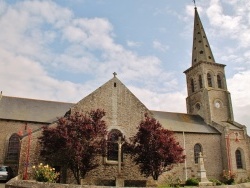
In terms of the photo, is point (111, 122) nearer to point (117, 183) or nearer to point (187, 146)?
point (117, 183)

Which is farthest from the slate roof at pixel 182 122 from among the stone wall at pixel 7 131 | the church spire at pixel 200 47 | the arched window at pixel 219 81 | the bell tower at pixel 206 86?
the stone wall at pixel 7 131

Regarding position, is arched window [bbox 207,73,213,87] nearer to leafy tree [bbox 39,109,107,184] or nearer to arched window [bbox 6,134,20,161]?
leafy tree [bbox 39,109,107,184]

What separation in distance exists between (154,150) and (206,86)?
18861mm

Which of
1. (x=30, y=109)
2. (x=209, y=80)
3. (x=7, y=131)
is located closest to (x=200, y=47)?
(x=209, y=80)

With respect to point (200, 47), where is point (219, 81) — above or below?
below

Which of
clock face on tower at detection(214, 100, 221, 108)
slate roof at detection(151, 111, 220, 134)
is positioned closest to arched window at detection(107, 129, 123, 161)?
slate roof at detection(151, 111, 220, 134)

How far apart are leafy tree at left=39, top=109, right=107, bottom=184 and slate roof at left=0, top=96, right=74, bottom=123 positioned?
6.21 metres

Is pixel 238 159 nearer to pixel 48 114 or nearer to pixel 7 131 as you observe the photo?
pixel 48 114

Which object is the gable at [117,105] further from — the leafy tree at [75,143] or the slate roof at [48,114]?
the slate roof at [48,114]

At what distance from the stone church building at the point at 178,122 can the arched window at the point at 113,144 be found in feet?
0.42

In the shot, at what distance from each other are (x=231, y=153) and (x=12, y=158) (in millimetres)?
22627

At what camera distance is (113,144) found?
20578 millimetres

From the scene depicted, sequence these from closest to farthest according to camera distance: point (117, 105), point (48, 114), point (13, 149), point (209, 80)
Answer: point (117, 105), point (13, 149), point (48, 114), point (209, 80)

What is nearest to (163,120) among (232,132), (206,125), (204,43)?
(206,125)
